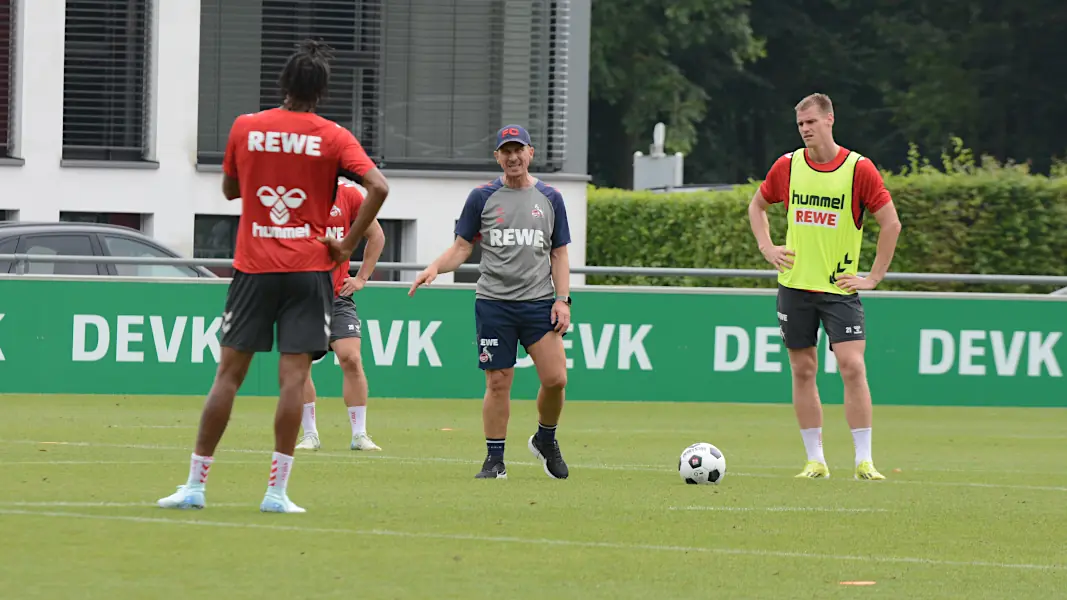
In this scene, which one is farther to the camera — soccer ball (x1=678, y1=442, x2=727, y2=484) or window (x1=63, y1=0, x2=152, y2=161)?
window (x1=63, y1=0, x2=152, y2=161)

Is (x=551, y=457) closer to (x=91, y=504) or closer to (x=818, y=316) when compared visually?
(x=818, y=316)

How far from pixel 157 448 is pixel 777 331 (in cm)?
705

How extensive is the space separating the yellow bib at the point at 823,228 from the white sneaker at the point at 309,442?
3303mm

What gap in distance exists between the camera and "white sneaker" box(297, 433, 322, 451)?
12.5m

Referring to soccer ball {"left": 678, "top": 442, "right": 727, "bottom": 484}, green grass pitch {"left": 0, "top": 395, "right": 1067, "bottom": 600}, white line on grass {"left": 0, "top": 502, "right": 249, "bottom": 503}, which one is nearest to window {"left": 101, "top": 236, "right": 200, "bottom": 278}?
green grass pitch {"left": 0, "top": 395, "right": 1067, "bottom": 600}

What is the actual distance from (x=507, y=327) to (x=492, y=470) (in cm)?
75

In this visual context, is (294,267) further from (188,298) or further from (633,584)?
(188,298)

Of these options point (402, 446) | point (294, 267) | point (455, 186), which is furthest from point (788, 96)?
point (294, 267)

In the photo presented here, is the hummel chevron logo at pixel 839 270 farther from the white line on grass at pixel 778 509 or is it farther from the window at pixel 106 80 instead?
the window at pixel 106 80

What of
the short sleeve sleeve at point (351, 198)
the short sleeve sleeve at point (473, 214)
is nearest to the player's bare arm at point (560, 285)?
the short sleeve sleeve at point (473, 214)

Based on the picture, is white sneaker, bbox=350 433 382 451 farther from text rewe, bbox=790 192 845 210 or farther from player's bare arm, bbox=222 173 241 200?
player's bare arm, bbox=222 173 241 200

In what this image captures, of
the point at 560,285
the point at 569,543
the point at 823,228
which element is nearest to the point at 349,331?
the point at 560,285

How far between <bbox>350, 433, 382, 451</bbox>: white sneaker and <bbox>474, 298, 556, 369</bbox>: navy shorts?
2.18 m

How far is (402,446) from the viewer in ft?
42.2
